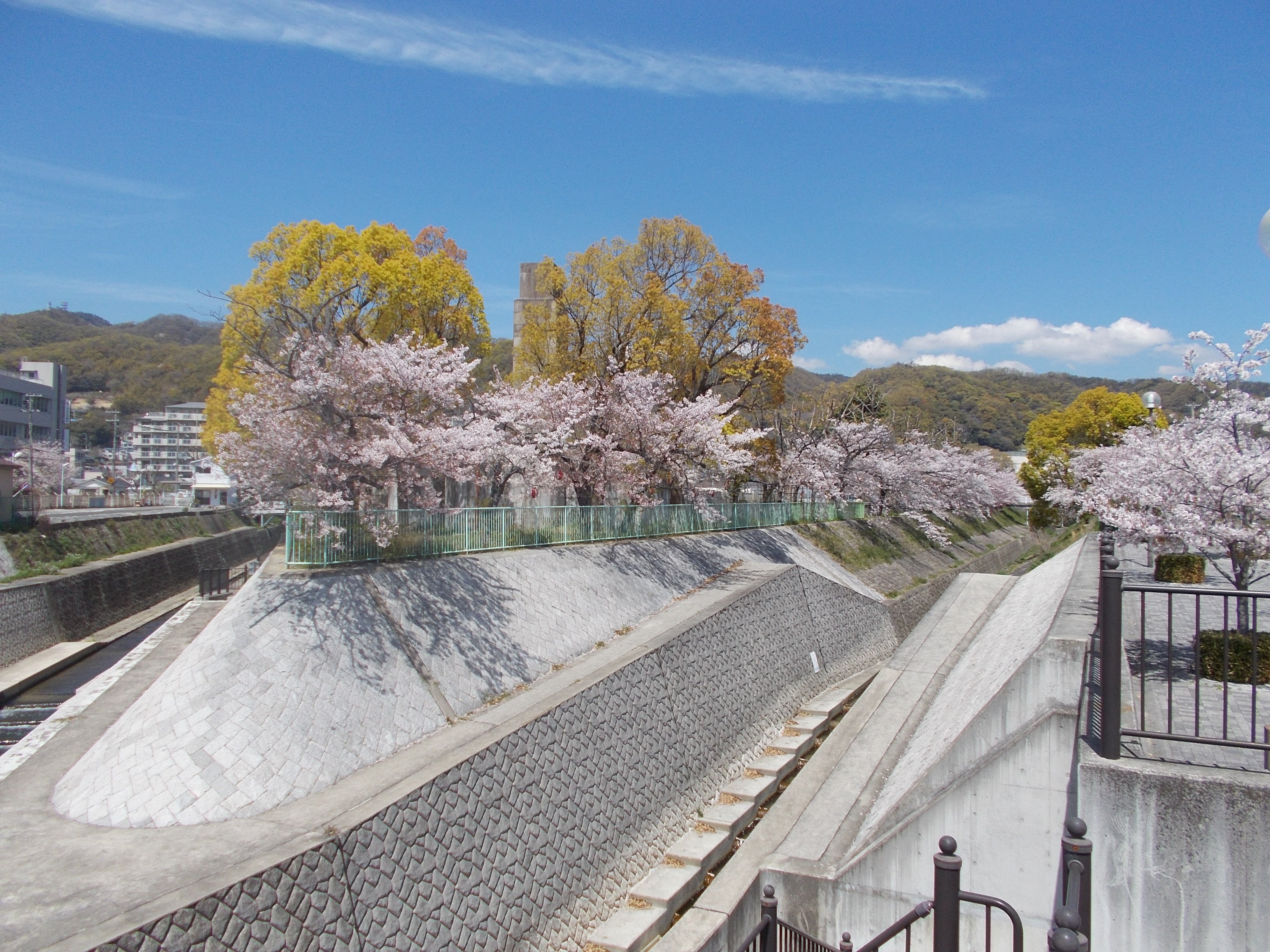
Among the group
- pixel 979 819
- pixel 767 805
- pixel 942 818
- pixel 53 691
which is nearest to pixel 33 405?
pixel 53 691

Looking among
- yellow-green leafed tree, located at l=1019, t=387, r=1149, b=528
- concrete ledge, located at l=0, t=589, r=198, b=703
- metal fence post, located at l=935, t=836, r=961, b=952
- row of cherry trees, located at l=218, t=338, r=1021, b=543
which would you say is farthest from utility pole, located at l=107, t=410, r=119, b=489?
metal fence post, located at l=935, t=836, r=961, b=952

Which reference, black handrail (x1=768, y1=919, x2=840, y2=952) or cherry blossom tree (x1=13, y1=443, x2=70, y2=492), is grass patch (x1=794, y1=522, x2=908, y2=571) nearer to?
black handrail (x1=768, y1=919, x2=840, y2=952)

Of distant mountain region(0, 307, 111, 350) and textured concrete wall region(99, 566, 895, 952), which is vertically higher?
distant mountain region(0, 307, 111, 350)

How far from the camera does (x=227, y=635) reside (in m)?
10.1

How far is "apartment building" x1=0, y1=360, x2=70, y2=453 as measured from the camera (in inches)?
1880

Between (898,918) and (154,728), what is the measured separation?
321 inches

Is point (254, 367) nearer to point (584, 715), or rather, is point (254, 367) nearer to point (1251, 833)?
point (584, 715)

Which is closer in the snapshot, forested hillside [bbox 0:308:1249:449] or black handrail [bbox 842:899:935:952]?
black handrail [bbox 842:899:935:952]

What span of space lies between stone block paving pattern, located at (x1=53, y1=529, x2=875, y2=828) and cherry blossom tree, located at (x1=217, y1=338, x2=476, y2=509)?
1.78 metres

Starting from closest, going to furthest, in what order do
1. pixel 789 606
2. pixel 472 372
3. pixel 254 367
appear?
pixel 254 367
pixel 789 606
pixel 472 372

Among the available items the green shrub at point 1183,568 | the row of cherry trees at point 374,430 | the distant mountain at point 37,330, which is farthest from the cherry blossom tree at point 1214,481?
the distant mountain at point 37,330

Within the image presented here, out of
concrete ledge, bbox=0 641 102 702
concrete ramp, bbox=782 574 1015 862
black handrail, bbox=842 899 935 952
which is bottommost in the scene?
concrete ledge, bbox=0 641 102 702

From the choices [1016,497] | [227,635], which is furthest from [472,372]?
[1016,497]

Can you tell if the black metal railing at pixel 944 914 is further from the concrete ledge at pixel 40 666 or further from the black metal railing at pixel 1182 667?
the concrete ledge at pixel 40 666
